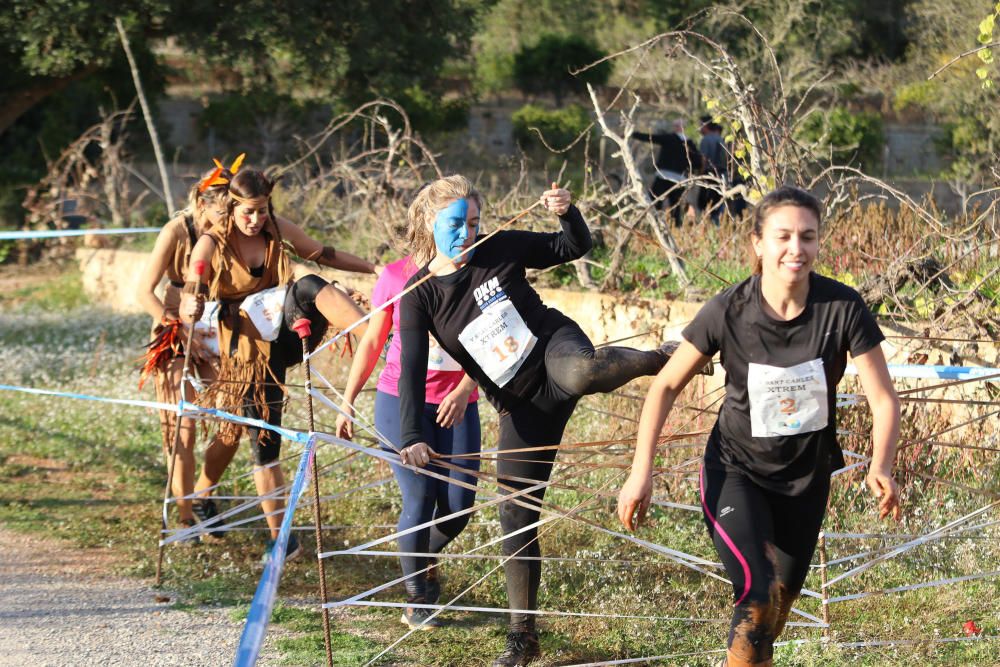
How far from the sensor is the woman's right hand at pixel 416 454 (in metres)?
4.22

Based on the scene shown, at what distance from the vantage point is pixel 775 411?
3.44 metres

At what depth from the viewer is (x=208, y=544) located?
6031 millimetres

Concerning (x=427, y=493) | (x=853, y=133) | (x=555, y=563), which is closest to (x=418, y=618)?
(x=427, y=493)

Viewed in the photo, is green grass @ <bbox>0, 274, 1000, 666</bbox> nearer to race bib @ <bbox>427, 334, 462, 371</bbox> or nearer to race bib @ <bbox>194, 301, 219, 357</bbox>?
race bib @ <bbox>194, 301, 219, 357</bbox>

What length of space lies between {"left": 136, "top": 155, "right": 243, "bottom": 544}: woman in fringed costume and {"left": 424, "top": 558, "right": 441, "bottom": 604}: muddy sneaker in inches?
48.5

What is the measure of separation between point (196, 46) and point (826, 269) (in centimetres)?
1225

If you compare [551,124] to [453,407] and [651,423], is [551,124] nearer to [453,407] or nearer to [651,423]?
[453,407]

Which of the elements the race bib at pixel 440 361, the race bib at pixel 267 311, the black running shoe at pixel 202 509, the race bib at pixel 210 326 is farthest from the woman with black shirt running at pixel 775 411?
the black running shoe at pixel 202 509

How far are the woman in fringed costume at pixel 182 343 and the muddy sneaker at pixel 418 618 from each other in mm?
1352

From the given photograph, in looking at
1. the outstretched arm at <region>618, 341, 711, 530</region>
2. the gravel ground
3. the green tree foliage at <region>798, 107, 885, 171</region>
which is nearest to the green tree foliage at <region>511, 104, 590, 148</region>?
the green tree foliage at <region>798, 107, 885, 171</region>

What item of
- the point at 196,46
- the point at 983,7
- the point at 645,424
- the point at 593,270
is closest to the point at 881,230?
the point at 593,270

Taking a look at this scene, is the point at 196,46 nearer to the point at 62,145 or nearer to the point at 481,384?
the point at 62,145

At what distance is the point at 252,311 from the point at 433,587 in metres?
1.47

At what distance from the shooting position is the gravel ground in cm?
457
